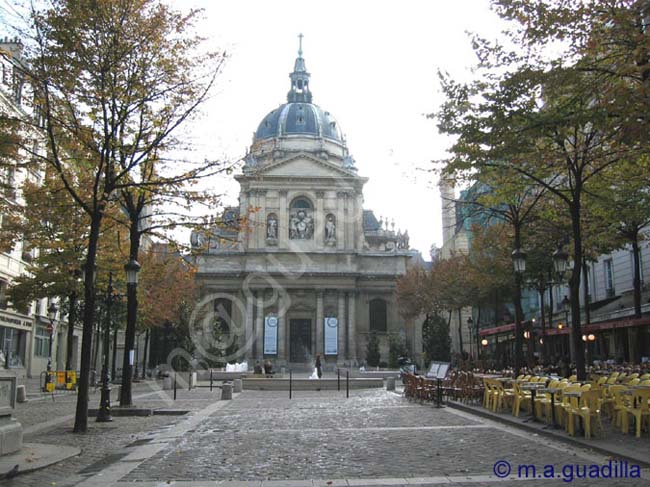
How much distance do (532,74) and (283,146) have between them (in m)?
69.2

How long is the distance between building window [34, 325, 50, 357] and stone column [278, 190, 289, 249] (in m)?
26.0

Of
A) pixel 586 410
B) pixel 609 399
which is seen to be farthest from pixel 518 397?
pixel 586 410

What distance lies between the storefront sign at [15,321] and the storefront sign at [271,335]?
1018 inches

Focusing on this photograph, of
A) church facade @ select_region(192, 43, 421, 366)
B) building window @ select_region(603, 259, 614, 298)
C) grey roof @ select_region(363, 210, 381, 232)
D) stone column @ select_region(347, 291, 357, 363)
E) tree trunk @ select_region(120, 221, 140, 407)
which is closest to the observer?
tree trunk @ select_region(120, 221, 140, 407)

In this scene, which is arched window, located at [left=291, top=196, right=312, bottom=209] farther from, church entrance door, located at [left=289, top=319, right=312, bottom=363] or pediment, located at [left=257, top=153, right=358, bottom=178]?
church entrance door, located at [left=289, top=319, right=312, bottom=363]

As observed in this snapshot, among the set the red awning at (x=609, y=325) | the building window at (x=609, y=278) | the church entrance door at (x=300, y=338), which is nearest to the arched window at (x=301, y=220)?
the church entrance door at (x=300, y=338)

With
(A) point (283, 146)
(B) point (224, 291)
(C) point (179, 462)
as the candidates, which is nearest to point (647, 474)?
(C) point (179, 462)

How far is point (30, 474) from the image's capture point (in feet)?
32.7

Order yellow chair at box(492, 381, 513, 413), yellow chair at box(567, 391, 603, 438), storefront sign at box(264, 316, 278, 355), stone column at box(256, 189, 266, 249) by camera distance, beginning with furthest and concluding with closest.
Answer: stone column at box(256, 189, 266, 249)
storefront sign at box(264, 316, 278, 355)
yellow chair at box(492, 381, 513, 413)
yellow chair at box(567, 391, 603, 438)

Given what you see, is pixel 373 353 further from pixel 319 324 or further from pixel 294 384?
pixel 294 384

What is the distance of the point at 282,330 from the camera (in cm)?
6675

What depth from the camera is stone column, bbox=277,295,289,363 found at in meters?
66.1

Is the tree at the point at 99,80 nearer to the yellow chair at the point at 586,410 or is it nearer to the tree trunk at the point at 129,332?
the tree trunk at the point at 129,332

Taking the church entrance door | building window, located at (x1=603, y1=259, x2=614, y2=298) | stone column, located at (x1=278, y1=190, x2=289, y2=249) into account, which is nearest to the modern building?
building window, located at (x1=603, y1=259, x2=614, y2=298)
